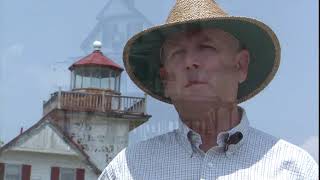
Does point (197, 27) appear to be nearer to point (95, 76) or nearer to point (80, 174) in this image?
point (80, 174)

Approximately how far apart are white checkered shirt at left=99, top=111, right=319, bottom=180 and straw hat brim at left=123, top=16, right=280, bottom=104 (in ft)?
0.44

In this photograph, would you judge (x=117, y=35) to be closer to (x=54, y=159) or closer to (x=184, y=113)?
(x=184, y=113)

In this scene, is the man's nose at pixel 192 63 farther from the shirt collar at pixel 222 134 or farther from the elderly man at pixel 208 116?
the shirt collar at pixel 222 134

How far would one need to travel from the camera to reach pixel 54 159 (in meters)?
12.4

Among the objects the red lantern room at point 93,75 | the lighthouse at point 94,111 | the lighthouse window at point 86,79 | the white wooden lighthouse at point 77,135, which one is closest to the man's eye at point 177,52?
the lighthouse at point 94,111

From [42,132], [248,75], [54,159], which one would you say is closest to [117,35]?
[248,75]

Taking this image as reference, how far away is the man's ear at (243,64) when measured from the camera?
5.19ft

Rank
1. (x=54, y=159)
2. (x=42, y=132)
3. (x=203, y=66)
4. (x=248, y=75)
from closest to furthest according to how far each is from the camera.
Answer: (x=203, y=66), (x=248, y=75), (x=42, y=132), (x=54, y=159)

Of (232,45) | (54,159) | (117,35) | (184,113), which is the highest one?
(54,159)

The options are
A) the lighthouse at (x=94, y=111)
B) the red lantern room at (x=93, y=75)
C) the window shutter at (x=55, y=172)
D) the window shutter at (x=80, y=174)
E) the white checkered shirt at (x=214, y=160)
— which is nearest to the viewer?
the white checkered shirt at (x=214, y=160)

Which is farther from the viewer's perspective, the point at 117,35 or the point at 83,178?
the point at 83,178

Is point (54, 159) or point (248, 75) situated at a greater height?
point (54, 159)

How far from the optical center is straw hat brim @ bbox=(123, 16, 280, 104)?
1579mm

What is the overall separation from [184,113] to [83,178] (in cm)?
1036
